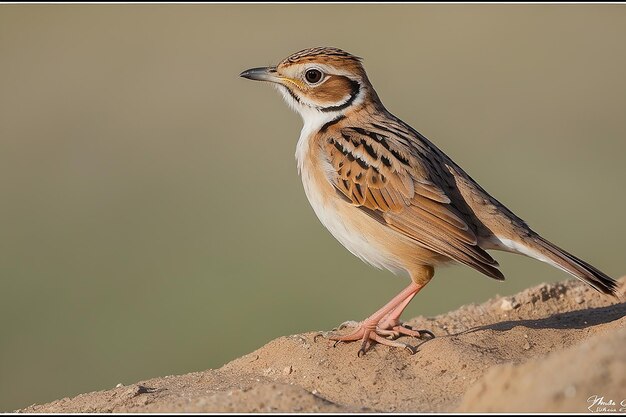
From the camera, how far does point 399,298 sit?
10.5 m

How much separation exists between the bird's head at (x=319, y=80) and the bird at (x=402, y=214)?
331 millimetres

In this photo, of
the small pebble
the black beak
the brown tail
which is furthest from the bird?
the small pebble

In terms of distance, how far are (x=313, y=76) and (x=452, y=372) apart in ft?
12.7

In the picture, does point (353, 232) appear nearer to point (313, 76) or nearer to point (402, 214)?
point (402, 214)

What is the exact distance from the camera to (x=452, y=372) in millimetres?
9055

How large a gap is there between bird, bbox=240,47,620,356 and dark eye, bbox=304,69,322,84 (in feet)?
1.80

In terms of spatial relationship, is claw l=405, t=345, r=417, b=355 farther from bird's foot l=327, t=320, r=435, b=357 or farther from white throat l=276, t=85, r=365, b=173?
white throat l=276, t=85, r=365, b=173

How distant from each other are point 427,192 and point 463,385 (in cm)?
229

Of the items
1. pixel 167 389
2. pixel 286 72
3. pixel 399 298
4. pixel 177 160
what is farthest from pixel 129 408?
pixel 177 160

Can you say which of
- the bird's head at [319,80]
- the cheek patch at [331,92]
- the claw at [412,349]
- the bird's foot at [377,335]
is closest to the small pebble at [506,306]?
the bird's foot at [377,335]

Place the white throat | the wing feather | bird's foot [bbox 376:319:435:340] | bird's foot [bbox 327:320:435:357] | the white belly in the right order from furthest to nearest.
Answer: the white throat → the white belly → bird's foot [bbox 376:319:435:340] → the wing feather → bird's foot [bbox 327:320:435:357]

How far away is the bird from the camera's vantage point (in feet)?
33.1

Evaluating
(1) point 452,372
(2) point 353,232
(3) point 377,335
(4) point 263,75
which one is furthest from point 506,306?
(4) point 263,75

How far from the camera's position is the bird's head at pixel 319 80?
11.4 meters
